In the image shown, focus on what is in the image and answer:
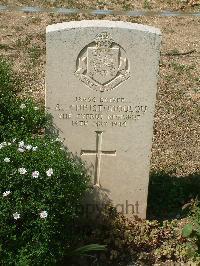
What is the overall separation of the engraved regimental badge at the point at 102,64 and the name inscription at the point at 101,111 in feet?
0.43

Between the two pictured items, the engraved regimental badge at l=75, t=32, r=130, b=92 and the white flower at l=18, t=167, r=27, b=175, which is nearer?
the white flower at l=18, t=167, r=27, b=175

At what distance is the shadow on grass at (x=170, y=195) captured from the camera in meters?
5.73

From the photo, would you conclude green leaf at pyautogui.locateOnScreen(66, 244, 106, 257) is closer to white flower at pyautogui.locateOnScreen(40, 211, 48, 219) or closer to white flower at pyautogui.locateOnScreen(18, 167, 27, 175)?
white flower at pyautogui.locateOnScreen(40, 211, 48, 219)

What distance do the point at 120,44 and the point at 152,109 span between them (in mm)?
639

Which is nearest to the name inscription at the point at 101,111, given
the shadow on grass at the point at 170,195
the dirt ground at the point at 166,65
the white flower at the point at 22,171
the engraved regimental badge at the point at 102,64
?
the engraved regimental badge at the point at 102,64

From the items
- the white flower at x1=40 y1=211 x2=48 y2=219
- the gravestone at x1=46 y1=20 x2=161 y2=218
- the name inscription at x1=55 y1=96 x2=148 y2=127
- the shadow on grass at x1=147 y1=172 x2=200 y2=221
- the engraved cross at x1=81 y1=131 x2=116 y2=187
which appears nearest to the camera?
the white flower at x1=40 y1=211 x2=48 y2=219

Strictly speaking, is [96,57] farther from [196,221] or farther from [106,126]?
[196,221]

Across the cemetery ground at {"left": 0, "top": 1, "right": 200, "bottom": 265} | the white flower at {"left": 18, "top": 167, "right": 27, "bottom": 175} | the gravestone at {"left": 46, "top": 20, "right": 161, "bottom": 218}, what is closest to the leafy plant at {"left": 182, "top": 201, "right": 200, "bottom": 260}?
the cemetery ground at {"left": 0, "top": 1, "right": 200, "bottom": 265}

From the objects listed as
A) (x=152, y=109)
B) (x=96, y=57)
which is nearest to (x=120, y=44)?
(x=96, y=57)

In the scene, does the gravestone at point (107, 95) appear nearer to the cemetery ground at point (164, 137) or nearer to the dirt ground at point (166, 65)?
the cemetery ground at point (164, 137)

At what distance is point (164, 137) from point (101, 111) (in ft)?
6.57

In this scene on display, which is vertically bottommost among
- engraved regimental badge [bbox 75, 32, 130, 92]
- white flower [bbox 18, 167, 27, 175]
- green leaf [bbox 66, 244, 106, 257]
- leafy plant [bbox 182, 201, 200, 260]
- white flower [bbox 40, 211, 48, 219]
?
green leaf [bbox 66, 244, 106, 257]

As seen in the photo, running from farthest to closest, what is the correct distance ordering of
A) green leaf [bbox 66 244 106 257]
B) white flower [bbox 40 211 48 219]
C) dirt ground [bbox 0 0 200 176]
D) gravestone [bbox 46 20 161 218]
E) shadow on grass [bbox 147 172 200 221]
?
dirt ground [bbox 0 0 200 176], shadow on grass [bbox 147 172 200 221], green leaf [bbox 66 244 106 257], gravestone [bbox 46 20 161 218], white flower [bbox 40 211 48 219]

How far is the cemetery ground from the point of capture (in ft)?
17.0
